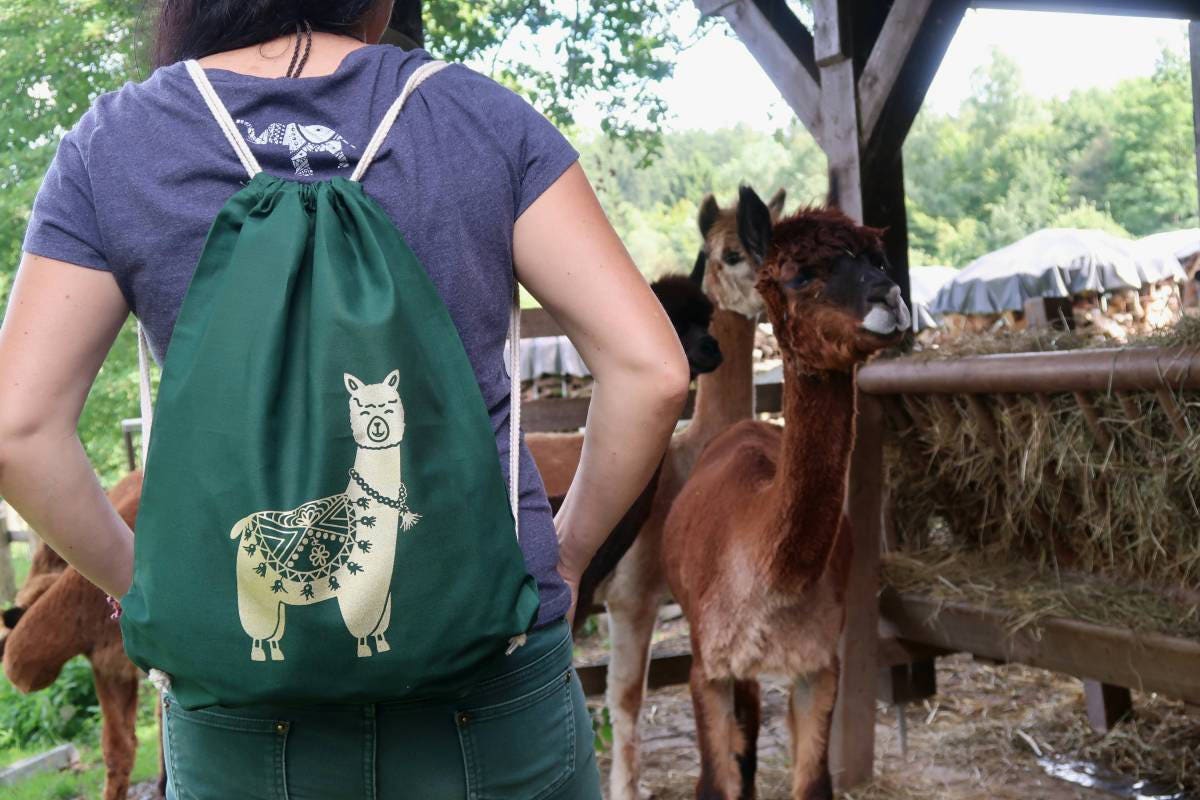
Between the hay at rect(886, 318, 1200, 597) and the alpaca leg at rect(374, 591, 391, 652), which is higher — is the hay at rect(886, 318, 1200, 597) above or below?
below

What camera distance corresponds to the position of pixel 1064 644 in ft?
13.8

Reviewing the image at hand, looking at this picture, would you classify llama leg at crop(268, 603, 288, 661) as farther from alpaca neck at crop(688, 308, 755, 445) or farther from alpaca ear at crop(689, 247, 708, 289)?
alpaca ear at crop(689, 247, 708, 289)

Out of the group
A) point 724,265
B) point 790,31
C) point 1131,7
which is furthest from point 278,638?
point 1131,7

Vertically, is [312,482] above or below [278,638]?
above

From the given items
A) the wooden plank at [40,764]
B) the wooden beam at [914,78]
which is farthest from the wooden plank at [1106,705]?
the wooden plank at [40,764]

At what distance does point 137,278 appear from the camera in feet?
4.49

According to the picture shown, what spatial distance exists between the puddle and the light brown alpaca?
190 cm

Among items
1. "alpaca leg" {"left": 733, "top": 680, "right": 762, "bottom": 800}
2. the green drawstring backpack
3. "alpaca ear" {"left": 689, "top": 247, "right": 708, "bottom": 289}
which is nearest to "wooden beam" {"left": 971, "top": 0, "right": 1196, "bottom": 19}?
"alpaca ear" {"left": 689, "top": 247, "right": 708, "bottom": 289}

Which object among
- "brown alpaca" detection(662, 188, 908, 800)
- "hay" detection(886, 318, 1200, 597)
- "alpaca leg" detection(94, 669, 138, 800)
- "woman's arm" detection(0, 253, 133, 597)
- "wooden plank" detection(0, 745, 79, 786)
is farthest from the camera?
"wooden plank" detection(0, 745, 79, 786)

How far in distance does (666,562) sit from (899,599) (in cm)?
102

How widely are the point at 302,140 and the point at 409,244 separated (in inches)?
7.0

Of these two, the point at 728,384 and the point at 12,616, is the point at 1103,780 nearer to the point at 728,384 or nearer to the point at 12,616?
the point at 728,384

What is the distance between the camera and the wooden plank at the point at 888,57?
4.73m

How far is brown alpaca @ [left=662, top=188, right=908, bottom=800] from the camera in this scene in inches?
145
